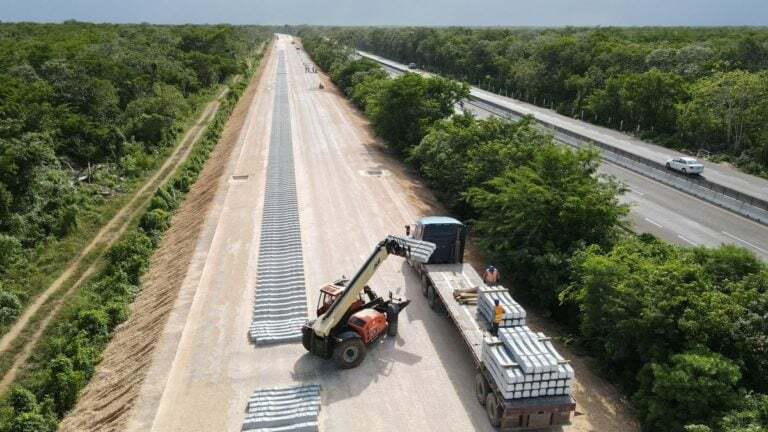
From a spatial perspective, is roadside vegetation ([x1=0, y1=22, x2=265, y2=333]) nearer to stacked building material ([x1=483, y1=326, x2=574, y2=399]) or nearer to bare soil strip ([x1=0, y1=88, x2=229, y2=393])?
bare soil strip ([x1=0, y1=88, x2=229, y2=393])

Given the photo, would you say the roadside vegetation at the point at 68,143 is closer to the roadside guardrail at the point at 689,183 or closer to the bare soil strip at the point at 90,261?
the bare soil strip at the point at 90,261

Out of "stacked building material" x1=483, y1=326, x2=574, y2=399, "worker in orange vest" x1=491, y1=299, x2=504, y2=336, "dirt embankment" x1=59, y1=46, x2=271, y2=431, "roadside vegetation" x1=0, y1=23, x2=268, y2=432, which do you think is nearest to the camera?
"stacked building material" x1=483, y1=326, x2=574, y2=399

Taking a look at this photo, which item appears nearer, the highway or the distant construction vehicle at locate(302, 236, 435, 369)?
the distant construction vehicle at locate(302, 236, 435, 369)

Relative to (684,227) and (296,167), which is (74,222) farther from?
(684,227)

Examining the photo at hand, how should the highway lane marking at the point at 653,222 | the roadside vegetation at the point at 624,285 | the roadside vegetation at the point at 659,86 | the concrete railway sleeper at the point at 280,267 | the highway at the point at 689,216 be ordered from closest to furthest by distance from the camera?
the roadside vegetation at the point at 624,285, the concrete railway sleeper at the point at 280,267, the highway at the point at 689,216, the highway lane marking at the point at 653,222, the roadside vegetation at the point at 659,86

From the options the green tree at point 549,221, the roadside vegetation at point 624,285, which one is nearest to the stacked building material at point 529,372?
the roadside vegetation at point 624,285

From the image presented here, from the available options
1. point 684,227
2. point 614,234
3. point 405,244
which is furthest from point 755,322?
point 684,227

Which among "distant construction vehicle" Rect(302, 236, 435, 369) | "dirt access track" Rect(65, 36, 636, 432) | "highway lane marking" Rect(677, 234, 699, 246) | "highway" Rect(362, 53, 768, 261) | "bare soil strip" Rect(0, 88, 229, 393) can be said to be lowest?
"bare soil strip" Rect(0, 88, 229, 393)

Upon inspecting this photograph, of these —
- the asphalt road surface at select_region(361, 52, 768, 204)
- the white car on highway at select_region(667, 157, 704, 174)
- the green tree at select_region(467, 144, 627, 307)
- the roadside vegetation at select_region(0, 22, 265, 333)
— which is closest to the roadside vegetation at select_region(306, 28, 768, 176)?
the asphalt road surface at select_region(361, 52, 768, 204)
